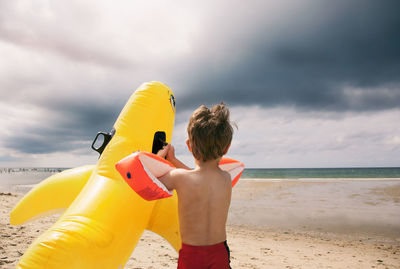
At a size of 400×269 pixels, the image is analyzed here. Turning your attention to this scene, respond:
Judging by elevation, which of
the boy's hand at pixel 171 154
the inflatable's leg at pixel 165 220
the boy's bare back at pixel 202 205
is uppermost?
the boy's hand at pixel 171 154

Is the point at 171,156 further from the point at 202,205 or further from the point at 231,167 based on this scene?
the point at 202,205

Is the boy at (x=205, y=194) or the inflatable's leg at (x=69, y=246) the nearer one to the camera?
the boy at (x=205, y=194)

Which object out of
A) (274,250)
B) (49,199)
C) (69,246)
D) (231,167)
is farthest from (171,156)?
(274,250)

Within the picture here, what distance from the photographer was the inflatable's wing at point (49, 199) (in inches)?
142

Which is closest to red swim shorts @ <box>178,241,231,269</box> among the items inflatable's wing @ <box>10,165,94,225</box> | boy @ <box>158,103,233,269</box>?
boy @ <box>158,103,233,269</box>

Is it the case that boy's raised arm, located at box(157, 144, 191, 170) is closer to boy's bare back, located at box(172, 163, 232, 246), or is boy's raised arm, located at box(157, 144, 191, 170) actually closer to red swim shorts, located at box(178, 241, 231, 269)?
boy's bare back, located at box(172, 163, 232, 246)

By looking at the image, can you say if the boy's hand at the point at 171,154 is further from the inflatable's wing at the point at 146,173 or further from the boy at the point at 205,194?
the boy at the point at 205,194

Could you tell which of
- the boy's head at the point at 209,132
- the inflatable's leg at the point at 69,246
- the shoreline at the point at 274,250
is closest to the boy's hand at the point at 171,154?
the boy's head at the point at 209,132

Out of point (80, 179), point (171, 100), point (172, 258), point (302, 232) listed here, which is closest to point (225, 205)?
point (171, 100)

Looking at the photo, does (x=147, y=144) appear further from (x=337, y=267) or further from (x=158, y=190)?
(x=337, y=267)

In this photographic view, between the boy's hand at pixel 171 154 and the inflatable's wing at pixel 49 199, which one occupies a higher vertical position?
the boy's hand at pixel 171 154

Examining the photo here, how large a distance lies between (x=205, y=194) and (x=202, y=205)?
7 centimetres

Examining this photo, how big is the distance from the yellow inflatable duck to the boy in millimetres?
848

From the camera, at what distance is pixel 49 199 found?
3.64 meters
